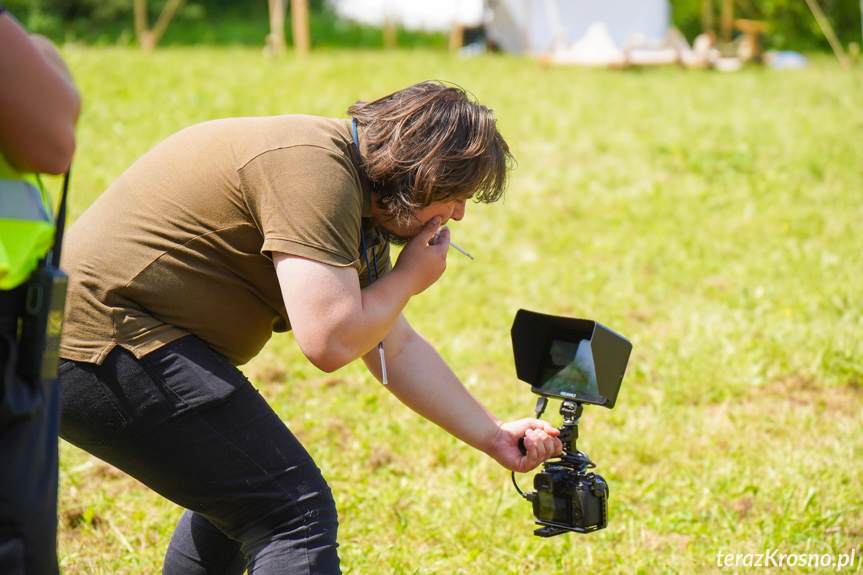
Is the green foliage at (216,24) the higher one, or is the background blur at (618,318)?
the background blur at (618,318)

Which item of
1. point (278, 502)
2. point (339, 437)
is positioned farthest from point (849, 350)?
point (278, 502)

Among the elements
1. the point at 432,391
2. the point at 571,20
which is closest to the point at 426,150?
the point at 432,391

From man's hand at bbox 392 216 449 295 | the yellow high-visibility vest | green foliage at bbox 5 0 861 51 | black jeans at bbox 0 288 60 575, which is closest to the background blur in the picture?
man's hand at bbox 392 216 449 295

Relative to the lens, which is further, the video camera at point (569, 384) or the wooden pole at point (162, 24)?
the wooden pole at point (162, 24)

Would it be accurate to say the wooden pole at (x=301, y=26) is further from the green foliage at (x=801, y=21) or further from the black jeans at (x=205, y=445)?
the green foliage at (x=801, y=21)

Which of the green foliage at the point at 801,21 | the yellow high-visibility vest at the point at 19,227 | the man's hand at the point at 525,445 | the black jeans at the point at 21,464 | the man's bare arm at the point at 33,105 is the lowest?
the green foliage at the point at 801,21

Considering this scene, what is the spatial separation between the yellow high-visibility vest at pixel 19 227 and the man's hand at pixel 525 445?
51.7 inches

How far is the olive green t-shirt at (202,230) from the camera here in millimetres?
1742

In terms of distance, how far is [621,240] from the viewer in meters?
6.25

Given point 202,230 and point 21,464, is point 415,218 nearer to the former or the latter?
point 202,230

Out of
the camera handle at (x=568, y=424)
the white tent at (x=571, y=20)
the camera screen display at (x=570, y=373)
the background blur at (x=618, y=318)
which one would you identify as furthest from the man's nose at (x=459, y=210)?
the white tent at (x=571, y=20)

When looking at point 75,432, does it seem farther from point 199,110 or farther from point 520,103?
point 520,103

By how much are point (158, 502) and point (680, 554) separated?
6.13ft

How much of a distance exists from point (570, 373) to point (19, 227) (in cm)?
136
